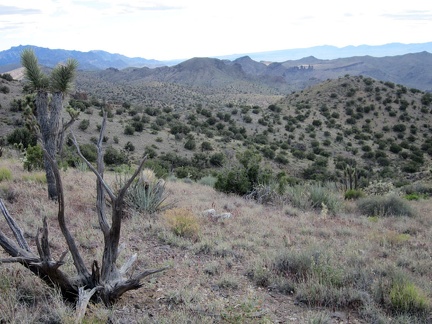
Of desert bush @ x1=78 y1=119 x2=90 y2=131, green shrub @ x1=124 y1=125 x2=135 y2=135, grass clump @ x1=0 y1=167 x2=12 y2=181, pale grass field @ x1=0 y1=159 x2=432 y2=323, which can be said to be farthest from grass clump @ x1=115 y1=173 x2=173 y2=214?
green shrub @ x1=124 y1=125 x2=135 y2=135

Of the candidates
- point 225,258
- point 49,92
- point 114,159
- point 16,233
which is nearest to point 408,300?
point 225,258

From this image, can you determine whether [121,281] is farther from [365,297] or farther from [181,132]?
[181,132]

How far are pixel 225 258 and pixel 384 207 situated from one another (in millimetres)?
6723

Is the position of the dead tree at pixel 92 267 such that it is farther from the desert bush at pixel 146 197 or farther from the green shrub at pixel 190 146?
the green shrub at pixel 190 146

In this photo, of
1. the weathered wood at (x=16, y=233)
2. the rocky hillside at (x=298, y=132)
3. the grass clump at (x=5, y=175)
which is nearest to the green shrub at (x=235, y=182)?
the grass clump at (x=5, y=175)

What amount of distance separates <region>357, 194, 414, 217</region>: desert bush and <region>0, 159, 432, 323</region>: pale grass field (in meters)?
0.63

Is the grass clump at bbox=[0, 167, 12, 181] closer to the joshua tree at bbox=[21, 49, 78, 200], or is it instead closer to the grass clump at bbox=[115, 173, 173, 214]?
the joshua tree at bbox=[21, 49, 78, 200]

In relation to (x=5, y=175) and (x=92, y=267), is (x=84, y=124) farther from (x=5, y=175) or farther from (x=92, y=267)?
(x=92, y=267)

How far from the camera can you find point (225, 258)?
591 centimetres

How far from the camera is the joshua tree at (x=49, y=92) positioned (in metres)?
8.36

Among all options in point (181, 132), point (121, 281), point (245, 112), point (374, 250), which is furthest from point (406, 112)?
point (121, 281)

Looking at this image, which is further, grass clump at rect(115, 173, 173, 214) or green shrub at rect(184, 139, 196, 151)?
green shrub at rect(184, 139, 196, 151)

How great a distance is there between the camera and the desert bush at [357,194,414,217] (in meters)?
10.5

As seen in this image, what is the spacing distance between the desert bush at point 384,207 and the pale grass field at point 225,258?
63 cm
